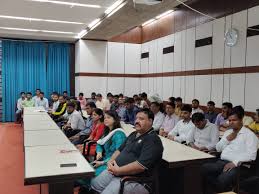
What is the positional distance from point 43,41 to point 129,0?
5.91 m

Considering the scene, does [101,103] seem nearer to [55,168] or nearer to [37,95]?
[37,95]

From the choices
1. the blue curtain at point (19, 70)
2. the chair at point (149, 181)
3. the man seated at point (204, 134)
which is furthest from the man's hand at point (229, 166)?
the blue curtain at point (19, 70)

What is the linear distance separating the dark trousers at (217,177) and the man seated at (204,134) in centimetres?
49

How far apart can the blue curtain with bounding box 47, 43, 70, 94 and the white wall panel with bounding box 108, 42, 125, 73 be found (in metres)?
1.74

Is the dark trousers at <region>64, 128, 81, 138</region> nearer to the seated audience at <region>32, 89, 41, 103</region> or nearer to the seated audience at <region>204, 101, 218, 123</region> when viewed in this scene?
the seated audience at <region>204, 101, 218, 123</region>

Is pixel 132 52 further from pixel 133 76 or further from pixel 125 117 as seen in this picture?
pixel 125 117

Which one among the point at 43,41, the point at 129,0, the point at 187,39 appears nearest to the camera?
the point at 129,0

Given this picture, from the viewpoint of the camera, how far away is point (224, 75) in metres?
6.18

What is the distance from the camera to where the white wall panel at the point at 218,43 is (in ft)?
20.4

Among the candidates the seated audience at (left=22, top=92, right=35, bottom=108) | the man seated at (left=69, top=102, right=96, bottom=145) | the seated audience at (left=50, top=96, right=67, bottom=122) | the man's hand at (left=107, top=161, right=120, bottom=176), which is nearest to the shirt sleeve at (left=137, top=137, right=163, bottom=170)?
the man's hand at (left=107, top=161, right=120, bottom=176)

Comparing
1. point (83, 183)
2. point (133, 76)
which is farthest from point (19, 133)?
point (83, 183)

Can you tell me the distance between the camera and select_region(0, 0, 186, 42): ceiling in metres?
5.73

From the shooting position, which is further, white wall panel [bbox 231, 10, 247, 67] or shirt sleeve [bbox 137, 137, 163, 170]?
white wall panel [bbox 231, 10, 247, 67]

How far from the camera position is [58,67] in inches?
407
